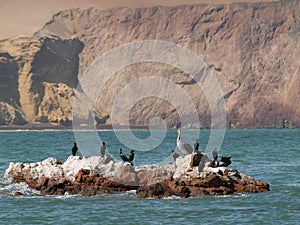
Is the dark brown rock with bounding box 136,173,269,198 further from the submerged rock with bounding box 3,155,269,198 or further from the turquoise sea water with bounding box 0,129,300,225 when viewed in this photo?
the turquoise sea water with bounding box 0,129,300,225

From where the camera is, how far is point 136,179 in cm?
3941

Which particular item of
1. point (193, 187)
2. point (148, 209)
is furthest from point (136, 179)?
point (148, 209)

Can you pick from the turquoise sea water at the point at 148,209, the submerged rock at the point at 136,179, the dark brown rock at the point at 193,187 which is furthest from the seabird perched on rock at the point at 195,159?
the turquoise sea water at the point at 148,209

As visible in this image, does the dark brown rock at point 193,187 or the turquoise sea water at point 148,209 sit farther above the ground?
the dark brown rock at point 193,187

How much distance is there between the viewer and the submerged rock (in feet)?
122

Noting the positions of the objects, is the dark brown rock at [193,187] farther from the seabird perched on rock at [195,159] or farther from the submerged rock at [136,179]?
the seabird perched on rock at [195,159]

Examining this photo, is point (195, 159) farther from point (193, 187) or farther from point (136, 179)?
point (136, 179)

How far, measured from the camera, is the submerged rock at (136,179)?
37125 millimetres

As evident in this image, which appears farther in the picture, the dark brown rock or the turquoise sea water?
the dark brown rock

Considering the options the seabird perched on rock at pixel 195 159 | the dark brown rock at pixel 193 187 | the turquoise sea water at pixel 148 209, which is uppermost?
the seabird perched on rock at pixel 195 159

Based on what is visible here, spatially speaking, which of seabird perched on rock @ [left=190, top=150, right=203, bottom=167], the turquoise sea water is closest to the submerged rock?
seabird perched on rock @ [left=190, top=150, right=203, bottom=167]

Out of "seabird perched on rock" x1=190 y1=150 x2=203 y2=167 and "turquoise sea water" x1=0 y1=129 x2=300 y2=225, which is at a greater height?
"seabird perched on rock" x1=190 y1=150 x2=203 y2=167

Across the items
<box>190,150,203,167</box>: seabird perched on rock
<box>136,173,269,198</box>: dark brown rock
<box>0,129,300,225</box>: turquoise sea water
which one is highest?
<box>190,150,203,167</box>: seabird perched on rock

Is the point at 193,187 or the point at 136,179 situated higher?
the point at 136,179
